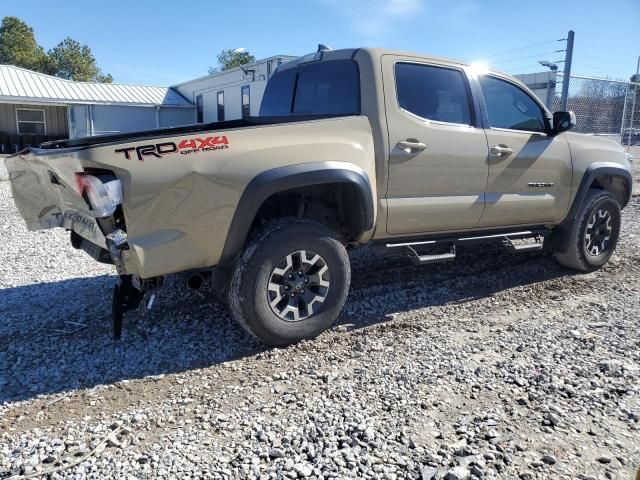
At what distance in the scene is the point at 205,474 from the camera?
2467mm

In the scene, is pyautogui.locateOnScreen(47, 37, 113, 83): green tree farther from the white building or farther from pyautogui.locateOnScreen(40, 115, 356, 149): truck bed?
pyautogui.locateOnScreen(40, 115, 356, 149): truck bed

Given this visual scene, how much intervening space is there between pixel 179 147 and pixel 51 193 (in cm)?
110

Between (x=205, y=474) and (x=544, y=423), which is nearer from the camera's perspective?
(x=205, y=474)

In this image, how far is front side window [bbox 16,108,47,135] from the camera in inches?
1031

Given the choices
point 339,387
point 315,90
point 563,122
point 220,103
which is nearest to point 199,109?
point 220,103

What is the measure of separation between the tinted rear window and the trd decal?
126cm

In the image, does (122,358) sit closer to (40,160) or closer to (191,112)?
(40,160)

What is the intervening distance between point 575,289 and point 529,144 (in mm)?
1573

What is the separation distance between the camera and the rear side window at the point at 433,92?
14.1 ft

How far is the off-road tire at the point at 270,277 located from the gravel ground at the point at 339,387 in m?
0.18

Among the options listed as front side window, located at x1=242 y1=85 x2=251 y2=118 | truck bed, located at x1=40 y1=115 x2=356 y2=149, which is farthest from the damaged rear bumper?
front side window, located at x1=242 y1=85 x2=251 y2=118

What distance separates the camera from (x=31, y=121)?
87.1 feet

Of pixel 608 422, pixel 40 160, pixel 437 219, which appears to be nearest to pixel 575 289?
pixel 437 219

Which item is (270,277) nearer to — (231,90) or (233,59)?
(231,90)
